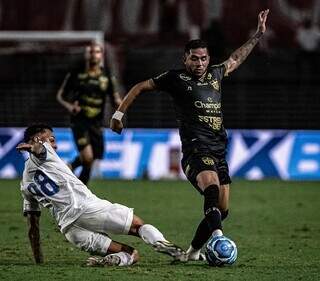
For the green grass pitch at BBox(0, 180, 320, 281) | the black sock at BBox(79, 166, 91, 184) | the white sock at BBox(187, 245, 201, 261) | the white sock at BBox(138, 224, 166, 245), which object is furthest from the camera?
the black sock at BBox(79, 166, 91, 184)

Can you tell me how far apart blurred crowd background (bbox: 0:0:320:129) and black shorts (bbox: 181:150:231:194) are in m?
12.8

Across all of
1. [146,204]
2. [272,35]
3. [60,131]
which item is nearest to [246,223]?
[146,204]

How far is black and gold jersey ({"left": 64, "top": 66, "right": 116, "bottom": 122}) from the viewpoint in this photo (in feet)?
52.7

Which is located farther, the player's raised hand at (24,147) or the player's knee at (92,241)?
the player's knee at (92,241)

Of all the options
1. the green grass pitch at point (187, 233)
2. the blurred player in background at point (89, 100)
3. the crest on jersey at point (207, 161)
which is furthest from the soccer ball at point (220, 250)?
the blurred player in background at point (89, 100)

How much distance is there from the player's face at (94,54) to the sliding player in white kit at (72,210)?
20.3 ft

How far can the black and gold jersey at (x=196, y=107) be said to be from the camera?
9766mm

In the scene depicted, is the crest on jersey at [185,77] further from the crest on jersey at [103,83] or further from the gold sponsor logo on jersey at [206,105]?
the crest on jersey at [103,83]

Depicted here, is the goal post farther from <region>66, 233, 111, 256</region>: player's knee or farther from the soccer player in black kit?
<region>66, 233, 111, 256</region>: player's knee

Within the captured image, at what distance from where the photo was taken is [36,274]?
8.77 metres

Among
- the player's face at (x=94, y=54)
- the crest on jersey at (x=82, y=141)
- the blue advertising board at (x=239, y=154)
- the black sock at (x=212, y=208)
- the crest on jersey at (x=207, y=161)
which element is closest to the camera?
the black sock at (x=212, y=208)

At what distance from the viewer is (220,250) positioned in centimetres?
900

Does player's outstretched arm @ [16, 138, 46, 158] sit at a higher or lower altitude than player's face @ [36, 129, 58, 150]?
lower

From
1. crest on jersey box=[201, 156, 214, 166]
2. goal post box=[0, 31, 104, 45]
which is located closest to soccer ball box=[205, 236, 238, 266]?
crest on jersey box=[201, 156, 214, 166]
